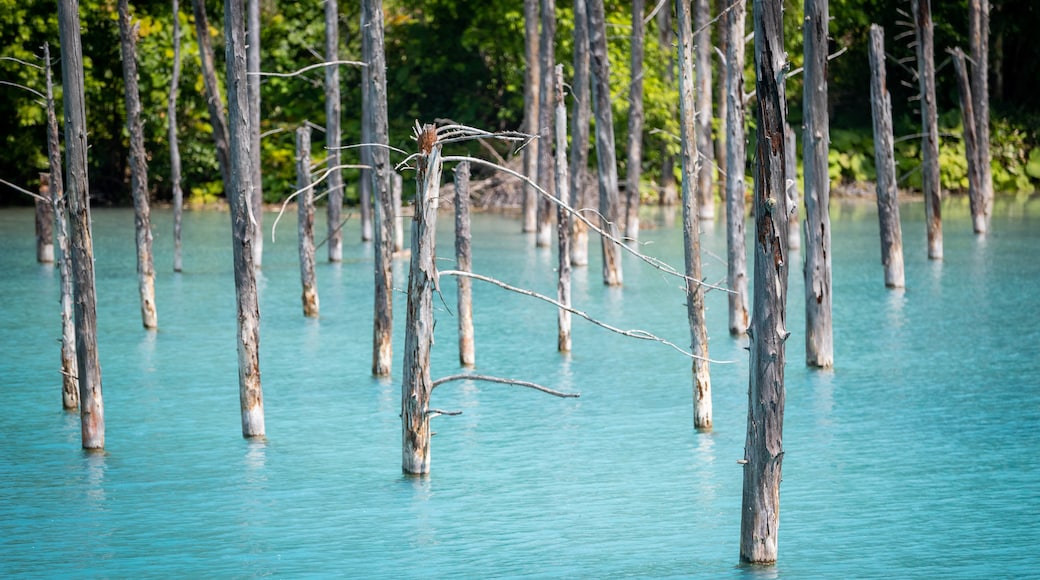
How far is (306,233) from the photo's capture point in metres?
21.0

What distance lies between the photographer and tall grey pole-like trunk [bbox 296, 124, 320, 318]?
68.1 feet

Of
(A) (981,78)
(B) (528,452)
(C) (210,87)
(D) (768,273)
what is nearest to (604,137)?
(C) (210,87)

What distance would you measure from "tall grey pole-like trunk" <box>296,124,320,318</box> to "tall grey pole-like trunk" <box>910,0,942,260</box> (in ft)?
36.5

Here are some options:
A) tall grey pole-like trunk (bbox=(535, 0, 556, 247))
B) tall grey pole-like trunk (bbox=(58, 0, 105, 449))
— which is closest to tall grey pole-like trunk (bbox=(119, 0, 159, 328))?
tall grey pole-like trunk (bbox=(58, 0, 105, 449))

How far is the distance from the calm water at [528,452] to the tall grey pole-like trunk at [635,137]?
5810 mm

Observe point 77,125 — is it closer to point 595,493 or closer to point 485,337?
point 595,493

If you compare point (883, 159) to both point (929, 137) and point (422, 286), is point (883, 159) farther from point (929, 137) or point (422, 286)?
point (422, 286)

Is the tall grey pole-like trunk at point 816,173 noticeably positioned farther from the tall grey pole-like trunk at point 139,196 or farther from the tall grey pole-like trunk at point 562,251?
the tall grey pole-like trunk at point 139,196

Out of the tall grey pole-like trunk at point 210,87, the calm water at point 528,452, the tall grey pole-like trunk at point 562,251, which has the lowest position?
the calm water at point 528,452

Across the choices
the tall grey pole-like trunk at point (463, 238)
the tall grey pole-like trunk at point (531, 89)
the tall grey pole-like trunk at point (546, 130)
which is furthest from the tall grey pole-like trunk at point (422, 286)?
the tall grey pole-like trunk at point (531, 89)

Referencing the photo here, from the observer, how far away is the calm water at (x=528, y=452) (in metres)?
10.5

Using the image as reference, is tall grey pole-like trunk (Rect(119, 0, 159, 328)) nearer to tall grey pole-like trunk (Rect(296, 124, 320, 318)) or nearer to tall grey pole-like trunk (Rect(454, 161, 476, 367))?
tall grey pole-like trunk (Rect(296, 124, 320, 318))

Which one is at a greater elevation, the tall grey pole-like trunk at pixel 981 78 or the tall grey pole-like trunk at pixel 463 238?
the tall grey pole-like trunk at pixel 981 78

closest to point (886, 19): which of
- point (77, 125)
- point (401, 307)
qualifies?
point (401, 307)
